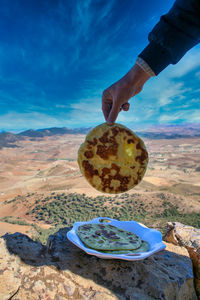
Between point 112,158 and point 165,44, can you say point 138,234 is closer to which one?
point 112,158

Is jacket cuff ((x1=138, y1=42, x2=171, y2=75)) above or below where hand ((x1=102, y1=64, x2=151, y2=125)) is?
above

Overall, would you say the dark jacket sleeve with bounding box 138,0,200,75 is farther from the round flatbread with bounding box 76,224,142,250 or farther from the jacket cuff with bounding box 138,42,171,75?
the round flatbread with bounding box 76,224,142,250

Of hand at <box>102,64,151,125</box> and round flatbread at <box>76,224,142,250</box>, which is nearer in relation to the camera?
hand at <box>102,64,151,125</box>

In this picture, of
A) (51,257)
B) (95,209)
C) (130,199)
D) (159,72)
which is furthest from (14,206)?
(159,72)

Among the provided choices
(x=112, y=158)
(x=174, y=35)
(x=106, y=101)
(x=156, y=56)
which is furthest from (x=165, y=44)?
(x=112, y=158)

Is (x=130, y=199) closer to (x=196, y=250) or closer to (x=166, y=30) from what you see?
(x=196, y=250)

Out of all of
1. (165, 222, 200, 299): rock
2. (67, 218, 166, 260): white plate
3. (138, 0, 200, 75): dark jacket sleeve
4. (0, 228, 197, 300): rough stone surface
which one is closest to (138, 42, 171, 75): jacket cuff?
(138, 0, 200, 75): dark jacket sleeve
